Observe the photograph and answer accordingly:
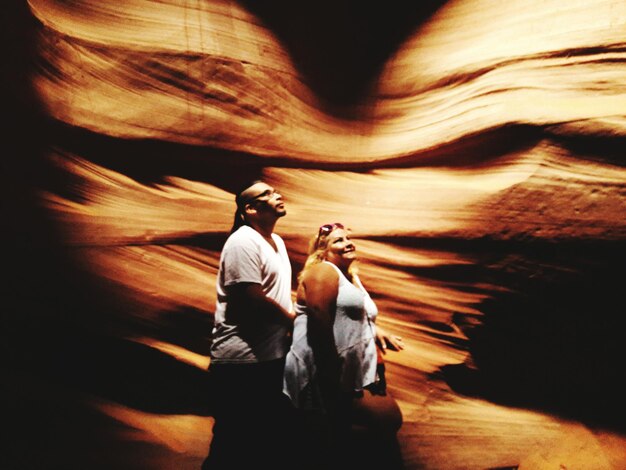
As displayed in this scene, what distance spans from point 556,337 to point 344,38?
293 cm

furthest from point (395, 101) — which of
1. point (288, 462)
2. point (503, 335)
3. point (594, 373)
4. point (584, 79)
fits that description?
point (288, 462)

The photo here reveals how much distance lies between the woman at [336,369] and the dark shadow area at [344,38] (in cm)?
169

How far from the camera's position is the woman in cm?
213

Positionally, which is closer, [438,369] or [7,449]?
[7,449]

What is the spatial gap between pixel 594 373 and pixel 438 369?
1.11 m

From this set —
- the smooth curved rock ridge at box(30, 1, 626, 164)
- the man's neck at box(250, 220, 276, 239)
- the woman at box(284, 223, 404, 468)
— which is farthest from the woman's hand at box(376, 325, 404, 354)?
the smooth curved rock ridge at box(30, 1, 626, 164)

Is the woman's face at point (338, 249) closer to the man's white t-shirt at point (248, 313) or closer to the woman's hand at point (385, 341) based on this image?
the man's white t-shirt at point (248, 313)

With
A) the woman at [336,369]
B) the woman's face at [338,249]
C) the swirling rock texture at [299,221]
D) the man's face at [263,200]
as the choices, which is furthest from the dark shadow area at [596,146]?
the man's face at [263,200]

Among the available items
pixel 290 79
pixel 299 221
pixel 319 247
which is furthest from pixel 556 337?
pixel 290 79

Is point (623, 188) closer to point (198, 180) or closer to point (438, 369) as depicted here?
point (438, 369)

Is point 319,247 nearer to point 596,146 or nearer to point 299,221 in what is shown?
point 299,221

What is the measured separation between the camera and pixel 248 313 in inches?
87.4

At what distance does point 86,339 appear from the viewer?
2857mm

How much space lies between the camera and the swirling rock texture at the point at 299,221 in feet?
8.91
